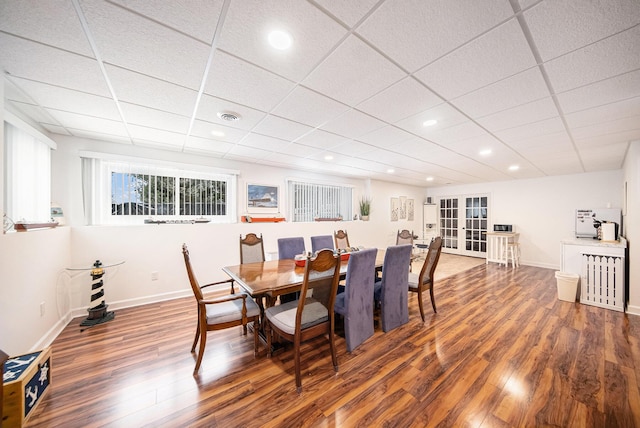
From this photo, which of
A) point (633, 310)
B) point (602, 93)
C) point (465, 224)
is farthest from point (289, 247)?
point (465, 224)

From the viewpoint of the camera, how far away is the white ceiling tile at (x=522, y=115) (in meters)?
2.20

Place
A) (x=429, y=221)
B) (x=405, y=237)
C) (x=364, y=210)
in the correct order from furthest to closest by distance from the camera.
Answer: (x=429, y=221), (x=364, y=210), (x=405, y=237)

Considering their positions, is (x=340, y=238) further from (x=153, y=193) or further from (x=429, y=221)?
(x=429, y=221)

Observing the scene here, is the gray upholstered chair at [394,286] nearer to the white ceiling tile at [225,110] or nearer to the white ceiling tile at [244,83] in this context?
the white ceiling tile at [244,83]

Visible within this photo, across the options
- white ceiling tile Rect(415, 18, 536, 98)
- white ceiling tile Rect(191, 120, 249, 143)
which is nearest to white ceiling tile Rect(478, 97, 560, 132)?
white ceiling tile Rect(415, 18, 536, 98)

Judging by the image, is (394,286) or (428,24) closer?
(428,24)

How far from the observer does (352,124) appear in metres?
2.69

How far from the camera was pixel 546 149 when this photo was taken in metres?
3.59

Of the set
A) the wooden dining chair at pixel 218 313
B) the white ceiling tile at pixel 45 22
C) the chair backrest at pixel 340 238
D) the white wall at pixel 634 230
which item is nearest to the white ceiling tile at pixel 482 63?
the white ceiling tile at pixel 45 22

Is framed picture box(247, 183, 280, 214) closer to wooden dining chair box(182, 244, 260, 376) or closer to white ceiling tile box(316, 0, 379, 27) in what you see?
wooden dining chair box(182, 244, 260, 376)

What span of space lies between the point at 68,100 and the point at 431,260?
14.3 feet

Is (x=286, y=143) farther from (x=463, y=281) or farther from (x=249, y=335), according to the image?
(x=463, y=281)

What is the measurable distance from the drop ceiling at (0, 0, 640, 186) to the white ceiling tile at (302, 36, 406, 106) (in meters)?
0.01

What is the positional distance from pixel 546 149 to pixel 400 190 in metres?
4.05
